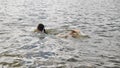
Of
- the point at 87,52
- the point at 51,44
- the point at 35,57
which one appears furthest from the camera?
the point at 51,44

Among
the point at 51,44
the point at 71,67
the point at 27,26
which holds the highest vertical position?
the point at 27,26

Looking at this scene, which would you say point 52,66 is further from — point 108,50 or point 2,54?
point 108,50

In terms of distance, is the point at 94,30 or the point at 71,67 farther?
the point at 94,30

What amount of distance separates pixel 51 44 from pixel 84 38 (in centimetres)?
322

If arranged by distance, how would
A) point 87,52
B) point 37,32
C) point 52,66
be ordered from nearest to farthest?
point 52,66 < point 87,52 < point 37,32

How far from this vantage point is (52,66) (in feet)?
45.5

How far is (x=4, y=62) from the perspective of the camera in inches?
561

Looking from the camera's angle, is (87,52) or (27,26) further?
(27,26)

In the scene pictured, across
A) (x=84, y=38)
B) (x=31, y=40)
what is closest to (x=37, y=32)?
(x=31, y=40)

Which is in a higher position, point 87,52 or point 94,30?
point 94,30

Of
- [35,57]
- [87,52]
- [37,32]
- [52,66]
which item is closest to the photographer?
[52,66]

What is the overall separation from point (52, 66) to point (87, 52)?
338cm

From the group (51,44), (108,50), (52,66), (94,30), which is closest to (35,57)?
(52,66)

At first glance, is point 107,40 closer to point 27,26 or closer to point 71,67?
point 71,67
